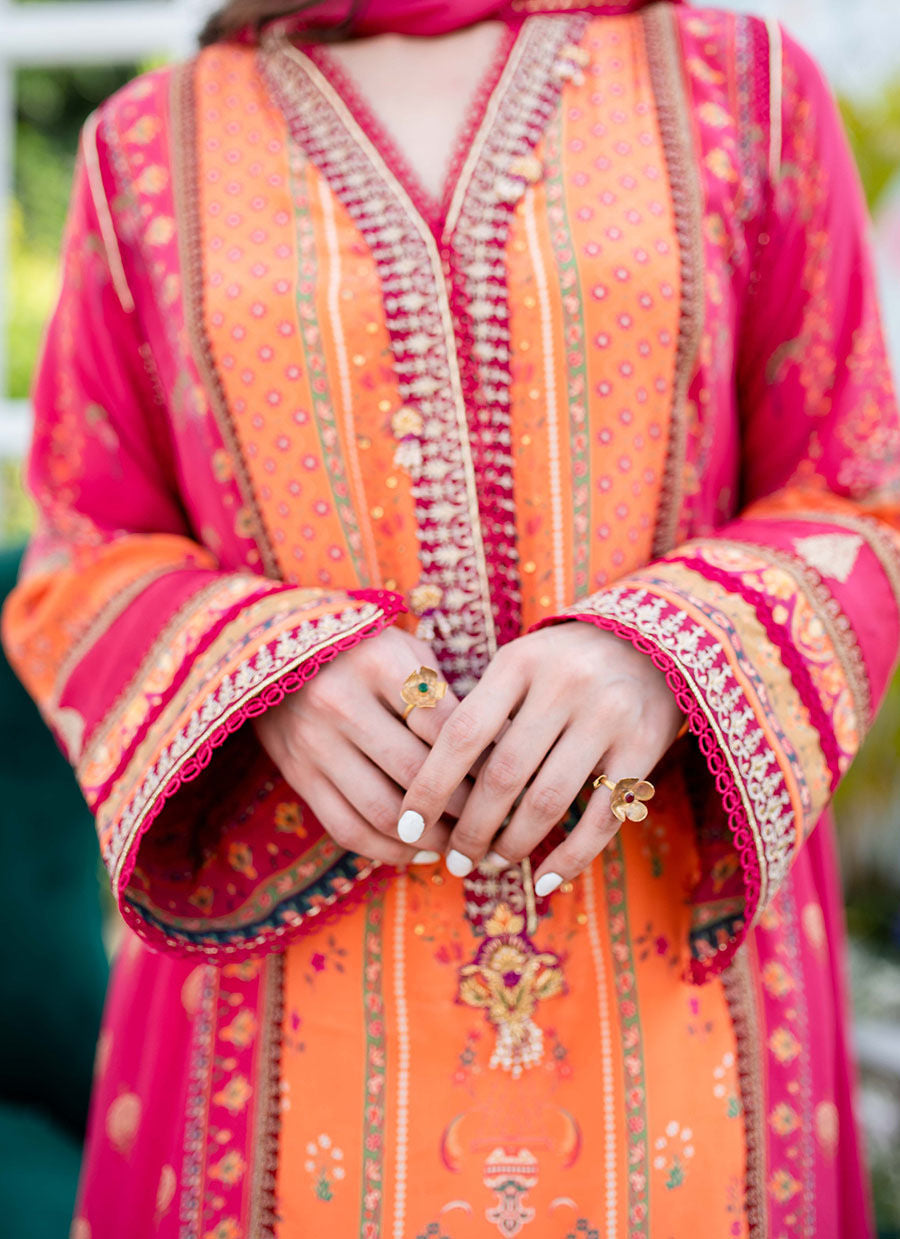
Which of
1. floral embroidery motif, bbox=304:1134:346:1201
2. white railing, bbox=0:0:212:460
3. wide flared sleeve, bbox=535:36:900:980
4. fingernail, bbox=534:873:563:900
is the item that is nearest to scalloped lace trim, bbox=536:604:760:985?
wide flared sleeve, bbox=535:36:900:980

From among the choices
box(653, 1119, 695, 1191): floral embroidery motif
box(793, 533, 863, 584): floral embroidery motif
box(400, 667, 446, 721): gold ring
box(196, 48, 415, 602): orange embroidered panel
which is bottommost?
box(653, 1119, 695, 1191): floral embroidery motif

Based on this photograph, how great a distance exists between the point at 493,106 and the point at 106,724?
508 mm

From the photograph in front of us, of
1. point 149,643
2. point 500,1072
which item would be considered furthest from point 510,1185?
point 149,643

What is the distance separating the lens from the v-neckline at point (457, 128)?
2.31 feet

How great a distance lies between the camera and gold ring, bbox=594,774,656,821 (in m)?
0.57

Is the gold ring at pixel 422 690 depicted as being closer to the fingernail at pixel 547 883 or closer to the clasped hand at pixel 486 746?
the clasped hand at pixel 486 746

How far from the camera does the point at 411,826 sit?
598 millimetres

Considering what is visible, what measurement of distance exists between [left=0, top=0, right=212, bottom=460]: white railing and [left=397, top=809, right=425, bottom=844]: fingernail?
68.1 inches

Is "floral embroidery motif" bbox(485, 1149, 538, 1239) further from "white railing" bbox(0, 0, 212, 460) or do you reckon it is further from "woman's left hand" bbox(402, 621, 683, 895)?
"white railing" bbox(0, 0, 212, 460)

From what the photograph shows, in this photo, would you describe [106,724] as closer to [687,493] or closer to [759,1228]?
[687,493]

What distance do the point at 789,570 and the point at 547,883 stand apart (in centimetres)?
25

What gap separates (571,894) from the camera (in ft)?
2.26

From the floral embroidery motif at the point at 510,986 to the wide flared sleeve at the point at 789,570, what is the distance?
10 centimetres

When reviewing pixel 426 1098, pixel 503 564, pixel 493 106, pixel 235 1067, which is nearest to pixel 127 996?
pixel 235 1067
